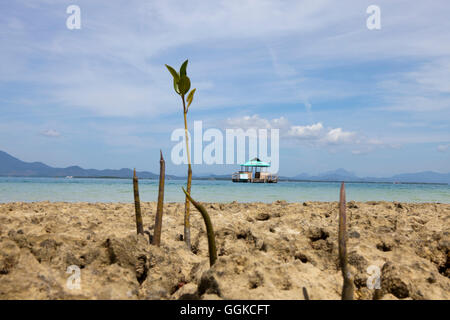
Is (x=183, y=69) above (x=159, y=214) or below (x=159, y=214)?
above

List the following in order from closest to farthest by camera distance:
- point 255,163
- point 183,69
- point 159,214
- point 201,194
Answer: point 159,214 < point 183,69 < point 201,194 < point 255,163

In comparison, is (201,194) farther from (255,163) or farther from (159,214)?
(255,163)

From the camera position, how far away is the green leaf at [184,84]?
3.61 metres

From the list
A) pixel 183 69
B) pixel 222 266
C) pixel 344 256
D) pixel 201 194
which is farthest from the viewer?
pixel 201 194

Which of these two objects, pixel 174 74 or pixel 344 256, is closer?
pixel 344 256

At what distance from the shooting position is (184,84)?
3633 mm

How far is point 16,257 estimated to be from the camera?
252cm

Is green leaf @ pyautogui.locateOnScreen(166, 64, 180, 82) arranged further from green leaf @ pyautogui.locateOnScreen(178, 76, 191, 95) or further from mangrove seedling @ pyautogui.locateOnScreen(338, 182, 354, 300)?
mangrove seedling @ pyautogui.locateOnScreen(338, 182, 354, 300)

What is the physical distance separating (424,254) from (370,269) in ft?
3.06

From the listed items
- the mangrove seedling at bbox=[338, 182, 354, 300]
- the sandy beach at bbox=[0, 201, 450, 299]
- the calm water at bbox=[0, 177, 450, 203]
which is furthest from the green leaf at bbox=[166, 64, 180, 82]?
the calm water at bbox=[0, 177, 450, 203]

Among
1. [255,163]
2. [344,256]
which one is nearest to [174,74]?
[344,256]

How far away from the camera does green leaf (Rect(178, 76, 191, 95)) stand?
361 cm

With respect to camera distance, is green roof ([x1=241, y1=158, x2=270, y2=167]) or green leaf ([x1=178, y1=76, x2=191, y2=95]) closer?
green leaf ([x1=178, y1=76, x2=191, y2=95])
